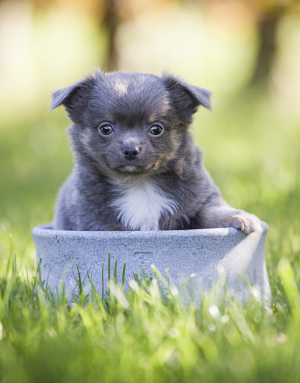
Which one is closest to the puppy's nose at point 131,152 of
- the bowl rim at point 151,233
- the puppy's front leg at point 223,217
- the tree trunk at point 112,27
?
the bowl rim at point 151,233

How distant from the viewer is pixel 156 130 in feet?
10.7

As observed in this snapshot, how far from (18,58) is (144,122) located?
13.2 meters

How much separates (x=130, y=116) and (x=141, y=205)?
55 centimetres

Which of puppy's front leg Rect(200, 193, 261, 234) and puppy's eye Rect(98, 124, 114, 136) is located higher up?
puppy's eye Rect(98, 124, 114, 136)

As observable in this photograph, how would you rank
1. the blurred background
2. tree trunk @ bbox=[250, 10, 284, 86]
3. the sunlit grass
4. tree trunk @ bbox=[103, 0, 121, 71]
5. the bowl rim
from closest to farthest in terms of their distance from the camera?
1. the sunlit grass
2. the bowl rim
3. the blurred background
4. tree trunk @ bbox=[250, 10, 284, 86]
5. tree trunk @ bbox=[103, 0, 121, 71]

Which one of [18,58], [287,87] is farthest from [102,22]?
[287,87]

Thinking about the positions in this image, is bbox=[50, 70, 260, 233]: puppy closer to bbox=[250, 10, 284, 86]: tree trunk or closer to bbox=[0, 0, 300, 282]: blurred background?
bbox=[0, 0, 300, 282]: blurred background

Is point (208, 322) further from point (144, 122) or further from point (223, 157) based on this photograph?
point (223, 157)

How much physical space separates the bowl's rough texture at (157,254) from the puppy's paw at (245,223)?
0.12ft

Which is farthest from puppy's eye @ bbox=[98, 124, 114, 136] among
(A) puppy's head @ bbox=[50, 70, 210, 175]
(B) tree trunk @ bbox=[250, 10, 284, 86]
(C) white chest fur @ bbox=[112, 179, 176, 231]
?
(B) tree trunk @ bbox=[250, 10, 284, 86]

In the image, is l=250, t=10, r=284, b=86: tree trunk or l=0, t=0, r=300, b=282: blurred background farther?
l=250, t=10, r=284, b=86: tree trunk

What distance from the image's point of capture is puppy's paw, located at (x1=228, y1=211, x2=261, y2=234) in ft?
9.86

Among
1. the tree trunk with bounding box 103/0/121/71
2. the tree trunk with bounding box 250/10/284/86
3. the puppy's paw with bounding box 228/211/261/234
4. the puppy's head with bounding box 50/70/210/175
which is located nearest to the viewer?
the puppy's paw with bounding box 228/211/261/234

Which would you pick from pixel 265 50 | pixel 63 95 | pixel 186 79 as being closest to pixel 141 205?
pixel 63 95
